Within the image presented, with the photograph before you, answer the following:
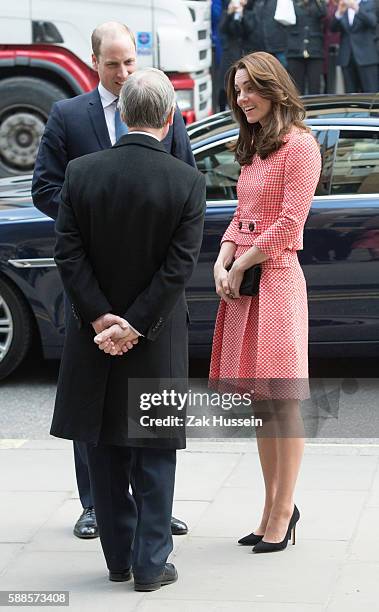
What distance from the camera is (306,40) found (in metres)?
14.9

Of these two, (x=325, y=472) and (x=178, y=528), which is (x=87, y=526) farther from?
(x=325, y=472)

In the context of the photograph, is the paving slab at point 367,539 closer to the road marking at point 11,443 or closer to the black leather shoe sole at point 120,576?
the black leather shoe sole at point 120,576

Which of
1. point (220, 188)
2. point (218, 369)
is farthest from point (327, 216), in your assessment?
point (218, 369)

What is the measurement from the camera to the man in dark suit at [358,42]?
14844mm

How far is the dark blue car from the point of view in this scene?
283 inches

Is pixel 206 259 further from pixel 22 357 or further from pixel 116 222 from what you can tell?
pixel 116 222

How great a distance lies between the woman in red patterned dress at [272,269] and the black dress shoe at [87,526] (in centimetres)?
66

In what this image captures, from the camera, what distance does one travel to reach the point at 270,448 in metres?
4.86

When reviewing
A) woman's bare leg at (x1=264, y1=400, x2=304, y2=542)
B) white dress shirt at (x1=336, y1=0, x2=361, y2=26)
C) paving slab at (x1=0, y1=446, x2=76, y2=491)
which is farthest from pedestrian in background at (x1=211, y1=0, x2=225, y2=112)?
woman's bare leg at (x1=264, y1=400, x2=304, y2=542)

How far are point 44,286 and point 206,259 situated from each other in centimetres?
94

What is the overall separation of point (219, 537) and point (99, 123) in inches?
65.1

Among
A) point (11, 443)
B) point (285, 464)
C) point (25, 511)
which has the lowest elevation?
point (11, 443)

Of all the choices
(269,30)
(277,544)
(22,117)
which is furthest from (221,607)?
(269,30)

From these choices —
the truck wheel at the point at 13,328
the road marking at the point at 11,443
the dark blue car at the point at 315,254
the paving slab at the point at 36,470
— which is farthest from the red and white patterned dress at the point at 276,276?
the truck wheel at the point at 13,328
